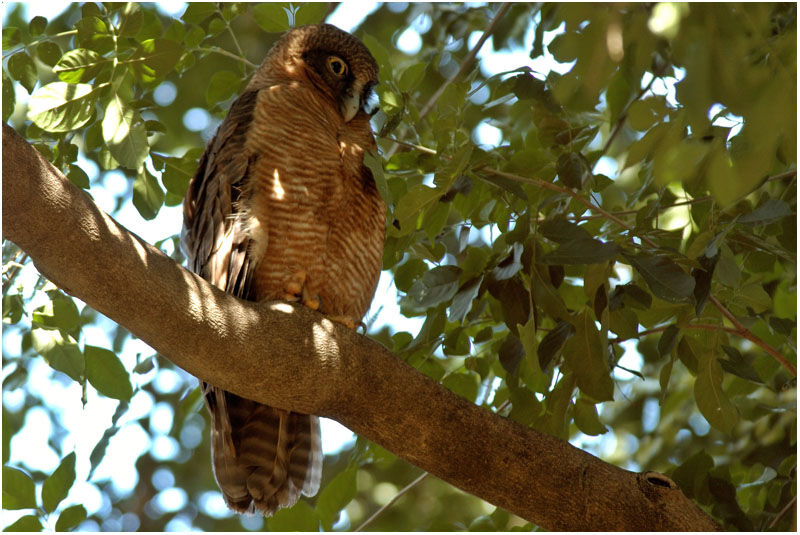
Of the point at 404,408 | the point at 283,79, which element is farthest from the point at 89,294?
the point at 283,79

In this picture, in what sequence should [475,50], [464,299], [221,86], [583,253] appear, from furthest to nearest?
[475,50], [221,86], [464,299], [583,253]

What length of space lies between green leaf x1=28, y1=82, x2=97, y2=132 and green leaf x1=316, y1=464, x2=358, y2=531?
1462 millimetres

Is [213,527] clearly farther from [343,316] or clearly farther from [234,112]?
[234,112]

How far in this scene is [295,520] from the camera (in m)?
2.86

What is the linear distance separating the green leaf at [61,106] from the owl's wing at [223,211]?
64cm

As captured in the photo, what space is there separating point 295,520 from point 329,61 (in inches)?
82.3

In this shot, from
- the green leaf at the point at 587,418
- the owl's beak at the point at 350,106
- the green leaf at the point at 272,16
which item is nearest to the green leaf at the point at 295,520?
the green leaf at the point at 587,418

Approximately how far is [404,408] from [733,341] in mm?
2881

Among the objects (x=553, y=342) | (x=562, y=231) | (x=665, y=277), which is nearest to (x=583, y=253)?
(x=562, y=231)

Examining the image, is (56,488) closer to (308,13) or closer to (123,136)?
(123,136)

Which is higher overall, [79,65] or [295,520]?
[79,65]

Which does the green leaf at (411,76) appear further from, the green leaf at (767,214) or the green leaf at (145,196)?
the green leaf at (767,214)

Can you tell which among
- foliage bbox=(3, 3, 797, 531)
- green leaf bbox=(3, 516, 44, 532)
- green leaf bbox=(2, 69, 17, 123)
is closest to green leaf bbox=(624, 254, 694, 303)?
foliage bbox=(3, 3, 797, 531)

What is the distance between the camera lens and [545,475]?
2453 millimetres
